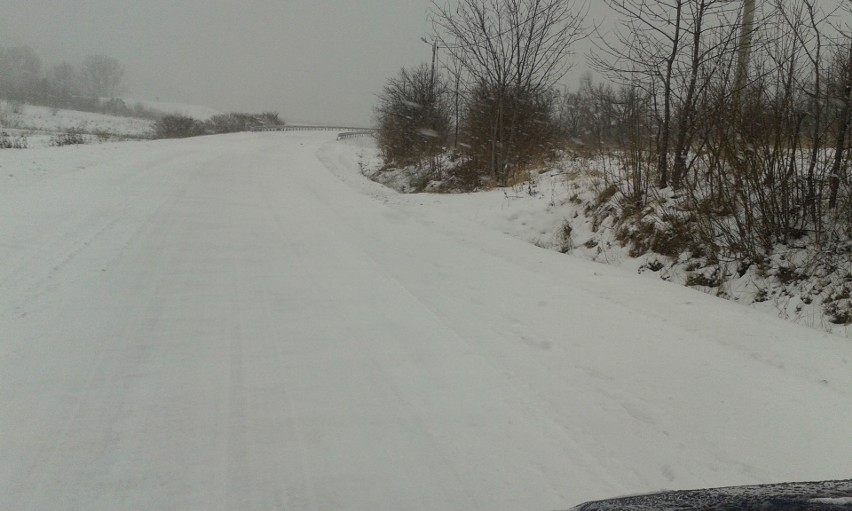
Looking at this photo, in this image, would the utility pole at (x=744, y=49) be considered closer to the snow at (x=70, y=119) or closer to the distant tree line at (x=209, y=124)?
the distant tree line at (x=209, y=124)

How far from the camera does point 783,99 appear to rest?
6.22 m

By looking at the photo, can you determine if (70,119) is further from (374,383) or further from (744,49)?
(374,383)

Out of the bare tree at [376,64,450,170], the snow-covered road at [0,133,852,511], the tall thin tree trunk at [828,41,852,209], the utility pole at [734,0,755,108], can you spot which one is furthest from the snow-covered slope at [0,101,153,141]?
the tall thin tree trunk at [828,41,852,209]

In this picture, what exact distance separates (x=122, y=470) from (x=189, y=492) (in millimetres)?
353

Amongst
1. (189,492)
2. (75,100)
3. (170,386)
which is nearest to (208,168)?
(170,386)

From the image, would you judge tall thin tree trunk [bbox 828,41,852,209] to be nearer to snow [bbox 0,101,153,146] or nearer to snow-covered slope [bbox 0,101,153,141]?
snow [bbox 0,101,153,146]

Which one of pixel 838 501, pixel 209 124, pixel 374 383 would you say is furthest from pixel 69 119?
pixel 838 501

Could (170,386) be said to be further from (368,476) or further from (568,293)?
(568,293)

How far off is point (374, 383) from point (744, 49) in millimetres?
6968

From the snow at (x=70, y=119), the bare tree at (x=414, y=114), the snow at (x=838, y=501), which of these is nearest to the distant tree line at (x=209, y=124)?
the snow at (x=70, y=119)

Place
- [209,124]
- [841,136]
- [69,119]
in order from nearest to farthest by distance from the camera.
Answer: [841,136] < [209,124] < [69,119]

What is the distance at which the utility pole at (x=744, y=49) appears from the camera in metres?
6.67

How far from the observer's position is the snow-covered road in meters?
2.31

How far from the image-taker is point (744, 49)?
23.2 ft
